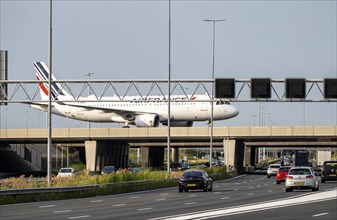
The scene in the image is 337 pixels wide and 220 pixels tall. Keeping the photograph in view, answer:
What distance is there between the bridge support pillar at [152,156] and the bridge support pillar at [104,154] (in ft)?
24.8

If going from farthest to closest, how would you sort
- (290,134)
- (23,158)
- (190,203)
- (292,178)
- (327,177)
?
(23,158) → (290,134) → (327,177) → (292,178) → (190,203)

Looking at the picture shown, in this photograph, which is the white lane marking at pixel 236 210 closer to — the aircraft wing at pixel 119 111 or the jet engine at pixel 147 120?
the jet engine at pixel 147 120

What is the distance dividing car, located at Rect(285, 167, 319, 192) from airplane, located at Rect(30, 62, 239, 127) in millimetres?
52937

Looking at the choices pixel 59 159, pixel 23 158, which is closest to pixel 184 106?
pixel 23 158

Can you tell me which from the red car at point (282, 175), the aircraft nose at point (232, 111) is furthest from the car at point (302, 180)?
the aircraft nose at point (232, 111)

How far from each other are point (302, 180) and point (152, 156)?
87430 mm

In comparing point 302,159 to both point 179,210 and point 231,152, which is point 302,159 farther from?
point 179,210

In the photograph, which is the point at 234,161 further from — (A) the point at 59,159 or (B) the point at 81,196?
(B) the point at 81,196

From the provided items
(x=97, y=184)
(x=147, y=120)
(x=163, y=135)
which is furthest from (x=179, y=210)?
(x=147, y=120)

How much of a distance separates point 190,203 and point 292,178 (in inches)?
500

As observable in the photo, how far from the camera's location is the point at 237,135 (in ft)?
335

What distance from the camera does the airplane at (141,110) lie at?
108 metres

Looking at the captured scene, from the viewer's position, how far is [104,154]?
10975cm

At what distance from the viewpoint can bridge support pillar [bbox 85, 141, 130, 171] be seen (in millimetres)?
104375
